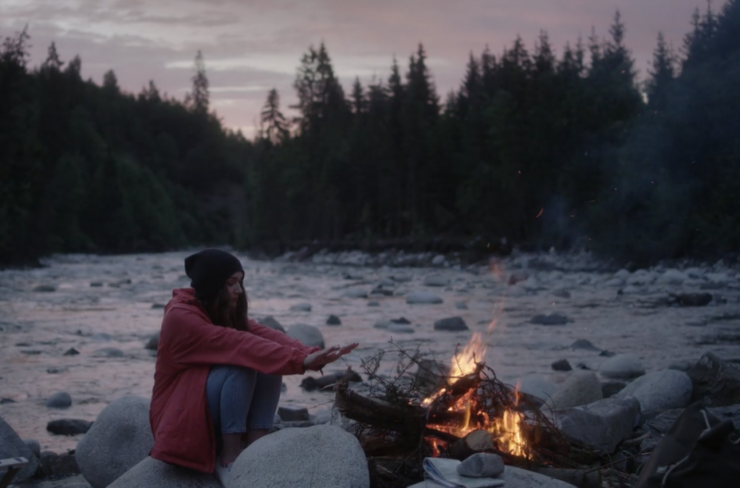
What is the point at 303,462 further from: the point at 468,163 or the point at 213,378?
the point at 468,163

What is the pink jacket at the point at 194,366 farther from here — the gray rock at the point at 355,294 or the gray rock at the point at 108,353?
the gray rock at the point at 355,294

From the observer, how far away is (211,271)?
4.03m

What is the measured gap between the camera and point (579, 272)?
25.1 m

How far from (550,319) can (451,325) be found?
1897 millimetres

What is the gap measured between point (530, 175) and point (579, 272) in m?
10.9

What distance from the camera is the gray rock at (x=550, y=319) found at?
43.5 feet

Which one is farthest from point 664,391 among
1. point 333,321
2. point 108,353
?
point 333,321

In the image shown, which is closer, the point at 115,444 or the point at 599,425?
the point at 599,425

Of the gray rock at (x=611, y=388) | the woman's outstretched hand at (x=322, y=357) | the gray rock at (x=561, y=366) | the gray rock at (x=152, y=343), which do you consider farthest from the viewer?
the gray rock at (x=152, y=343)

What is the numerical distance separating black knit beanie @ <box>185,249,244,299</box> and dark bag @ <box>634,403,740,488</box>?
2.21 meters

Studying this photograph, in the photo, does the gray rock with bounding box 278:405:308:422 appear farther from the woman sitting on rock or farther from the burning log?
the burning log

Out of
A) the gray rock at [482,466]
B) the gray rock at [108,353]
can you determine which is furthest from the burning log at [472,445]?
the gray rock at [108,353]

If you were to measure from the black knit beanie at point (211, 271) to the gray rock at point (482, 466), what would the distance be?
4.76 feet

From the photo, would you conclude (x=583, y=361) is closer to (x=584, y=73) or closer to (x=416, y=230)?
(x=584, y=73)
